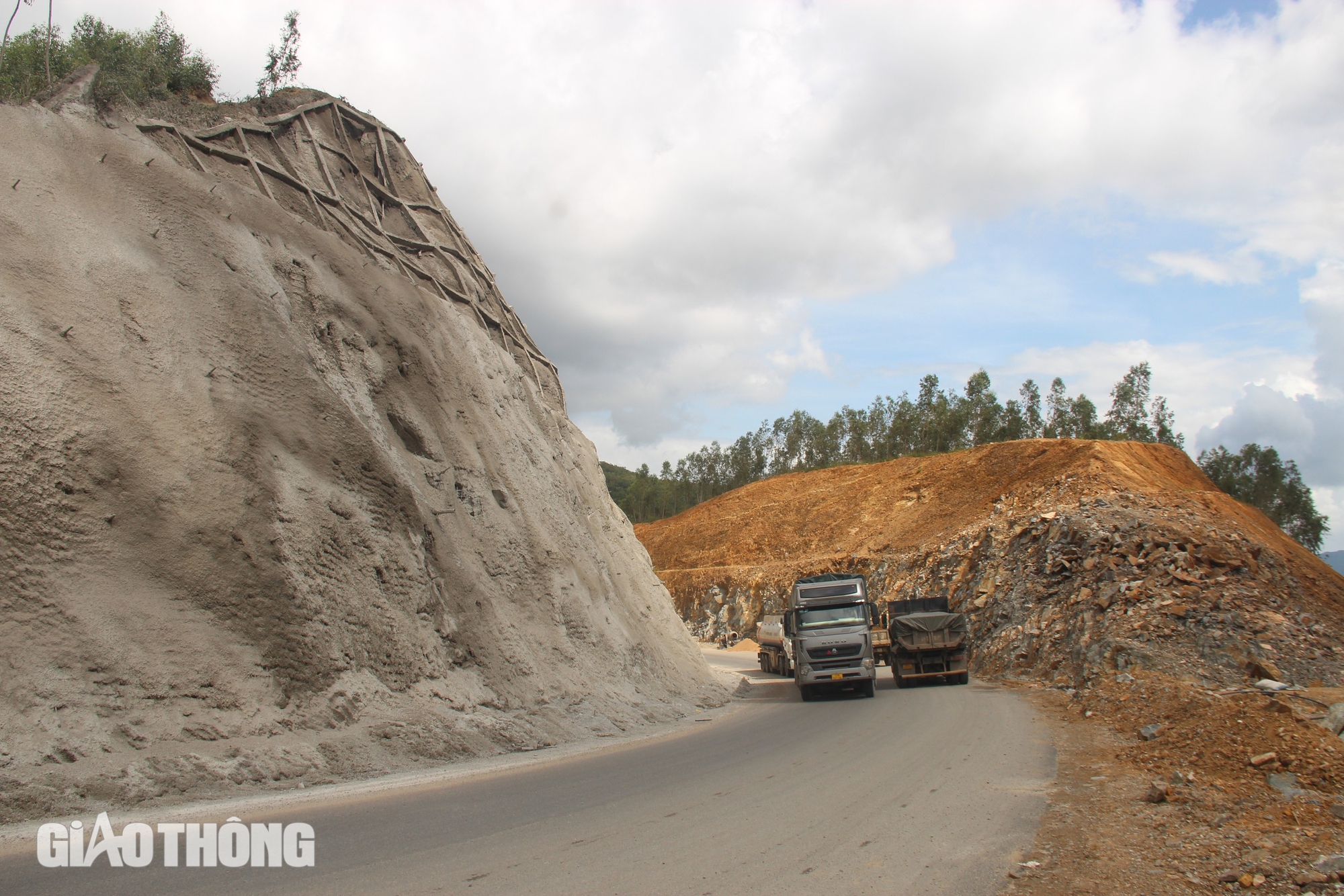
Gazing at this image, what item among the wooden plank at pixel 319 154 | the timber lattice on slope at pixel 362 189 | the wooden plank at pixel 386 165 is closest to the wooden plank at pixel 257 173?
the timber lattice on slope at pixel 362 189

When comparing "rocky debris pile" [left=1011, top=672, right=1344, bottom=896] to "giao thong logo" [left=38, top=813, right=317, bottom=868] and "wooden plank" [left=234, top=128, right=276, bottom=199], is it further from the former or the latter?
"wooden plank" [left=234, top=128, right=276, bottom=199]

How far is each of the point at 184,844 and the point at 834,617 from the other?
1626cm

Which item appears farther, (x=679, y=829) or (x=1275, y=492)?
(x=1275, y=492)

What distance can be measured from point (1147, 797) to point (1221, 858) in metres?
2.19

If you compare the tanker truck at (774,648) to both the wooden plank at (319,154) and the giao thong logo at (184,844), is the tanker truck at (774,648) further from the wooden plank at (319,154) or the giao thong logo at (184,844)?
the giao thong logo at (184,844)

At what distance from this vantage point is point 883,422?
91062 millimetres

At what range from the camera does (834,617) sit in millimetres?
20641

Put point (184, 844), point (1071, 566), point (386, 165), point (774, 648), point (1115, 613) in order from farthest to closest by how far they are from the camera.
A: point (774, 648) → point (1071, 566) → point (1115, 613) → point (386, 165) → point (184, 844)

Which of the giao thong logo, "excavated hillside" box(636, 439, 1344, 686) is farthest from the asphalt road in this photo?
"excavated hillside" box(636, 439, 1344, 686)

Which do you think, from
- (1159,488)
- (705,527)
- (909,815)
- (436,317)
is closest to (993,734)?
(909,815)

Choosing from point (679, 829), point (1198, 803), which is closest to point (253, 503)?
point (679, 829)

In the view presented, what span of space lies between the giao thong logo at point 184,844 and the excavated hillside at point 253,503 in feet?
3.16

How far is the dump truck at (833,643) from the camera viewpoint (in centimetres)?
1956

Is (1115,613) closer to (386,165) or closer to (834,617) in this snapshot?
(834,617)
